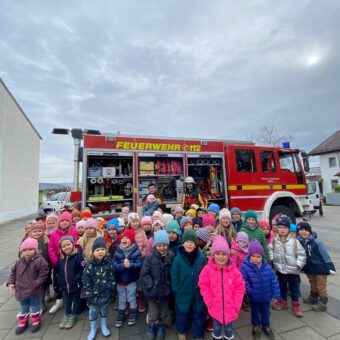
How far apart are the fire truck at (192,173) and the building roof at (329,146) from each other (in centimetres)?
Answer: 2513

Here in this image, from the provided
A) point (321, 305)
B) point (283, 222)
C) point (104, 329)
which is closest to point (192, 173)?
point (283, 222)

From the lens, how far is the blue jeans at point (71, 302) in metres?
2.93

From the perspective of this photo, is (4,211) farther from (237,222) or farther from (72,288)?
(237,222)

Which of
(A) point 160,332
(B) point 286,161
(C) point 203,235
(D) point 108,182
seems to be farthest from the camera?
(B) point 286,161

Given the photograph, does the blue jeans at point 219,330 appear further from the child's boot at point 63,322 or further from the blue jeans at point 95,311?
the child's boot at point 63,322

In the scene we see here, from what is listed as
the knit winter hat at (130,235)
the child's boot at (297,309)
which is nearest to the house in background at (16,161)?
the knit winter hat at (130,235)

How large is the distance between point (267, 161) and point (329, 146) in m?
27.3

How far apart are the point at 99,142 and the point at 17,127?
595 inches

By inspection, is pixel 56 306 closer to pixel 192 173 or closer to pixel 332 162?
pixel 192 173

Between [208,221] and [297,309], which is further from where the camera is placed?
[208,221]

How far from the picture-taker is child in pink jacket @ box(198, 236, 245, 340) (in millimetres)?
2217

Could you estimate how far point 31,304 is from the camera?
2846 millimetres

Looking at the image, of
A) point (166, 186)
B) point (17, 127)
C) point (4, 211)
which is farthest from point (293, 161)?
point (17, 127)

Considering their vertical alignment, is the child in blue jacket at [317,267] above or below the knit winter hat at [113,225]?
below
